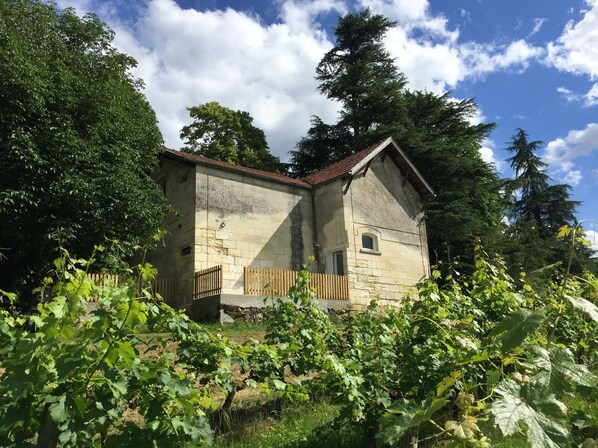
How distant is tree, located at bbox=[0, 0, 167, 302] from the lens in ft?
42.2

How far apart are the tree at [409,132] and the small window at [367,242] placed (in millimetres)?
5940

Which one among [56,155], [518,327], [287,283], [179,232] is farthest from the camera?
[179,232]

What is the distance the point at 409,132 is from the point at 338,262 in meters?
10.4

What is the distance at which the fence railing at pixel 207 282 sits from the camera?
15273mm

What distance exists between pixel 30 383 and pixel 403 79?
30815 millimetres

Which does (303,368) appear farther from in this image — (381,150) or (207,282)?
(381,150)

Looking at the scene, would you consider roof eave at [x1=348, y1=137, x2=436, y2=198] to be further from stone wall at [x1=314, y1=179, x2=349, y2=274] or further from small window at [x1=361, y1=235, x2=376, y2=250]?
small window at [x1=361, y1=235, x2=376, y2=250]

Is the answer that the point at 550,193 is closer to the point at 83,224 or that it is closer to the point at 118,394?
the point at 83,224

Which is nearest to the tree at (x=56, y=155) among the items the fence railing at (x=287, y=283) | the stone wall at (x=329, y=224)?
the fence railing at (x=287, y=283)

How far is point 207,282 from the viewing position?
15.6m

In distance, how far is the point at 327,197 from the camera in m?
19.2

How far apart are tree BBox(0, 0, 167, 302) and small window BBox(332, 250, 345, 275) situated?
20.6 ft

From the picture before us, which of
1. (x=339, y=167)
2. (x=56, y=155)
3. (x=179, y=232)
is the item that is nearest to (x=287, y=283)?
(x=179, y=232)

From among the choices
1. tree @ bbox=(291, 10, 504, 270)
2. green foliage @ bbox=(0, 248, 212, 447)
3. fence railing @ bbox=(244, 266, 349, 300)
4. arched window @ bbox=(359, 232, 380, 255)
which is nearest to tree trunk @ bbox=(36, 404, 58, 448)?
green foliage @ bbox=(0, 248, 212, 447)
